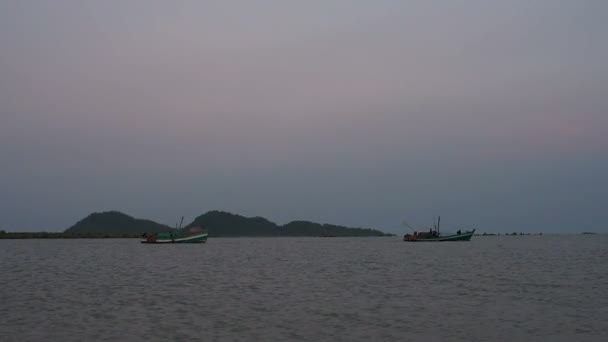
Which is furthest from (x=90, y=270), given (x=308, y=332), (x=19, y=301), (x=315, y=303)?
(x=308, y=332)

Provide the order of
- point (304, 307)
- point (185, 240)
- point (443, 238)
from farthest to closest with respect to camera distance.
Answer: point (443, 238) < point (185, 240) < point (304, 307)

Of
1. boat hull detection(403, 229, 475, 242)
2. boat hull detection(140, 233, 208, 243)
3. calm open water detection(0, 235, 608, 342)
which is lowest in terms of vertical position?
calm open water detection(0, 235, 608, 342)

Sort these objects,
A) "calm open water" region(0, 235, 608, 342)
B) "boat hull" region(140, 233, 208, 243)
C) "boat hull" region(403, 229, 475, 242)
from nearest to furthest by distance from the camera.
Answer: "calm open water" region(0, 235, 608, 342)
"boat hull" region(140, 233, 208, 243)
"boat hull" region(403, 229, 475, 242)

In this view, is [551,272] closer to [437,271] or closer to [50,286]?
[437,271]

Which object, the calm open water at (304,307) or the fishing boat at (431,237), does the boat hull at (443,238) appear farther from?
the calm open water at (304,307)

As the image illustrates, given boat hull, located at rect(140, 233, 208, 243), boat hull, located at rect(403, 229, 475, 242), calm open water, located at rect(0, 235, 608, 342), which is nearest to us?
calm open water, located at rect(0, 235, 608, 342)

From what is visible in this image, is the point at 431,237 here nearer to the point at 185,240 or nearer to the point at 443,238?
the point at 443,238

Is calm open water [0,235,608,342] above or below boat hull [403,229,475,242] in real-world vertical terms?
below

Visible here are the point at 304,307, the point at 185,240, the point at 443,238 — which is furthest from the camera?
the point at 443,238

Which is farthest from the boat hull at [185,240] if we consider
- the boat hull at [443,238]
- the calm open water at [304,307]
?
the calm open water at [304,307]

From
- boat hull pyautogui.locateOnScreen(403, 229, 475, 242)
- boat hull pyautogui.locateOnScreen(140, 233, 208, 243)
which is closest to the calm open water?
boat hull pyautogui.locateOnScreen(140, 233, 208, 243)

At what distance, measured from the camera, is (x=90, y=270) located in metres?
56.8

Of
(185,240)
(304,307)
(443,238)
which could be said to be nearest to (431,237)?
(443,238)

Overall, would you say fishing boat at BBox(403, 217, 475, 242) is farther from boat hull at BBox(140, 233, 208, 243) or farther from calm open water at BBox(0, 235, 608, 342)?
calm open water at BBox(0, 235, 608, 342)
